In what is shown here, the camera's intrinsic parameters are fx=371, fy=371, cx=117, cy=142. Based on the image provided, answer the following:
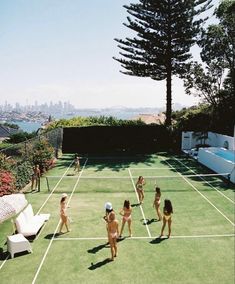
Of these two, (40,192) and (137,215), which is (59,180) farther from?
(137,215)

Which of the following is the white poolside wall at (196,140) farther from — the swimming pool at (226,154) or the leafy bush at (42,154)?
the leafy bush at (42,154)

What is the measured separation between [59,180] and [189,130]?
1729 cm

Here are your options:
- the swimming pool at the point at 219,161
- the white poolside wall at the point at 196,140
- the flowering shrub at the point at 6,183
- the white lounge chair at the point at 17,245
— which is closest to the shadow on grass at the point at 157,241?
the white lounge chair at the point at 17,245

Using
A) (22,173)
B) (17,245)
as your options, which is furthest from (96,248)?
(22,173)

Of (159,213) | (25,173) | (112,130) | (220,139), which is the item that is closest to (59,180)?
(25,173)

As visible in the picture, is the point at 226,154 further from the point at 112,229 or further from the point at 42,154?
the point at 112,229

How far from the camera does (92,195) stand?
1962 cm

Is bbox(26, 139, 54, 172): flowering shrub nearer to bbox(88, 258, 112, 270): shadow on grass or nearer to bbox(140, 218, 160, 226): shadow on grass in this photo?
bbox(140, 218, 160, 226): shadow on grass

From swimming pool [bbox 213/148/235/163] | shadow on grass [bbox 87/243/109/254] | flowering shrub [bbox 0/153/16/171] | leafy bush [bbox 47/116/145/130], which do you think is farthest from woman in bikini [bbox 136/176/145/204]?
leafy bush [bbox 47/116/145/130]

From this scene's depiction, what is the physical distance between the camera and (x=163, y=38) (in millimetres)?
37312

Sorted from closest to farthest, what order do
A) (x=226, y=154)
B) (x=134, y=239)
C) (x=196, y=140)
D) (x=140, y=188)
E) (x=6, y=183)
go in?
(x=134, y=239), (x=140, y=188), (x=6, y=183), (x=226, y=154), (x=196, y=140)

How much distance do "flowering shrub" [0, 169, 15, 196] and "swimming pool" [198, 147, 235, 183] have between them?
12662 mm

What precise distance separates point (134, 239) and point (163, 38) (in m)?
27.7

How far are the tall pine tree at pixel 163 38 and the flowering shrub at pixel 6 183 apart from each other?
22.1 m
